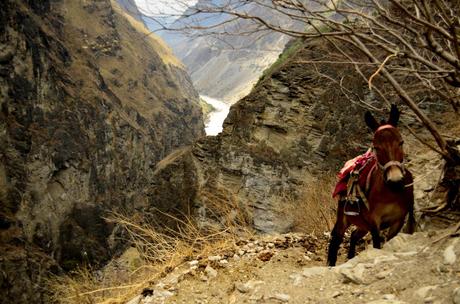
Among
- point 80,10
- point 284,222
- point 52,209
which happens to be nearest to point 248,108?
point 284,222

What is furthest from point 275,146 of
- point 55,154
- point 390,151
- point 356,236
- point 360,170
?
point 55,154

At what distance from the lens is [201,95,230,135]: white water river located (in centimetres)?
10801

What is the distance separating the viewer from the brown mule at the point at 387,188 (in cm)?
436

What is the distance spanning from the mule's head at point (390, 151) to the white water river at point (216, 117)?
93.0 meters

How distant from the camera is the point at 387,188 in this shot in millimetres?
4598

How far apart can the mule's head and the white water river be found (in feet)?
305

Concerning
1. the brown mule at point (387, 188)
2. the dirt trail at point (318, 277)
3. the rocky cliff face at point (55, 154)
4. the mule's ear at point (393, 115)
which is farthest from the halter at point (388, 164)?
the rocky cliff face at point (55, 154)

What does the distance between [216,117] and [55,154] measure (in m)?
79.5

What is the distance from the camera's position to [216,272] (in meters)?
5.33

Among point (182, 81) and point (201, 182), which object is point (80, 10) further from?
point (201, 182)

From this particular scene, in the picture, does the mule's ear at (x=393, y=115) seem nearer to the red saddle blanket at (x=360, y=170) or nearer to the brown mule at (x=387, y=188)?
the brown mule at (x=387, y=188)

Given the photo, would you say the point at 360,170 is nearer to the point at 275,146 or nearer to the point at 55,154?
the point at 275,146

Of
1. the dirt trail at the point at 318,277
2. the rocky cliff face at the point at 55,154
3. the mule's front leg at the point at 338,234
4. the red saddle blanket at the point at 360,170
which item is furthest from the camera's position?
the rocky cliff face at the point at 55,154

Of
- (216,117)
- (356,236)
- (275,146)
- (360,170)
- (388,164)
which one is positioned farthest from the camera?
(216,117)
